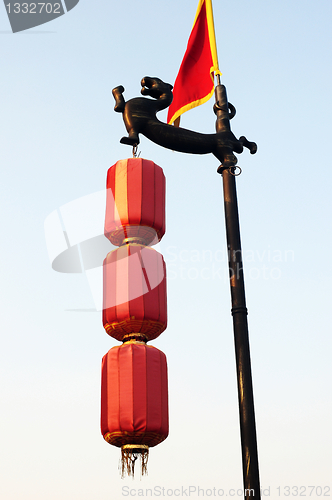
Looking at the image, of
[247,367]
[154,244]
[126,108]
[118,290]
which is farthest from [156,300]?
[126,108]

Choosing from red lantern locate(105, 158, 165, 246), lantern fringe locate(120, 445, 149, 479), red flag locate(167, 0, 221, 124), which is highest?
red flag locate(167, 0, 221, 124)

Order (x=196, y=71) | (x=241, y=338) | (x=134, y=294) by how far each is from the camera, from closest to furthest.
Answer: (x=241, y=338), (x=134, y=294), (x=196, y=71)

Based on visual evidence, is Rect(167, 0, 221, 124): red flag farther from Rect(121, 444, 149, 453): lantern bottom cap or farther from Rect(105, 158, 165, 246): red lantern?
Rect(121, 444, 149, 453): lantern bottom cap

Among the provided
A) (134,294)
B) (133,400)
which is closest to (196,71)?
(134,294)

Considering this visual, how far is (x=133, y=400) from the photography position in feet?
19.9

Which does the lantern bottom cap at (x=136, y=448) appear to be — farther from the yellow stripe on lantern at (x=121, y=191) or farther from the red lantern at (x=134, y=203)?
the yellow stripe on lantern at (x=121, y=191)

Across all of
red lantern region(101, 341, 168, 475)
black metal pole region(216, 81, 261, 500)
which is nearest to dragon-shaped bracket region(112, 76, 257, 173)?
black metal pole region(216, 81, 261, 500)

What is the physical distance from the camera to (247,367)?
5055mm

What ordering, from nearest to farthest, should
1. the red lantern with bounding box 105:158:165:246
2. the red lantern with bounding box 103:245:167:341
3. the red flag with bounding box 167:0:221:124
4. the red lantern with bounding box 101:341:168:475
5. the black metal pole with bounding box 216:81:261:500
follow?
the black metal pole with bounding box 216:81:261:500 < the red lantern with bounding box 101:341:168:475 < the red lantern with bounding box 103:245:167:341 < the red lantern with bounding box 105:158:165:246 < the red flag with bounding box 167:0:221:124

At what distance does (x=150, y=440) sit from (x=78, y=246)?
107 inches

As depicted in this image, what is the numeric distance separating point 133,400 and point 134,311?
104 cm

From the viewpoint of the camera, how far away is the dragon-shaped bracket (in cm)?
629

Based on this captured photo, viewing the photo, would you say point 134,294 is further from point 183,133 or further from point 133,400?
point 183,133

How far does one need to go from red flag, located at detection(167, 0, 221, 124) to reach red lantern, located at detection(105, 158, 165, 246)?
3.79ft
